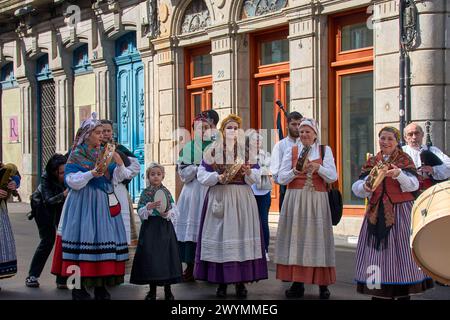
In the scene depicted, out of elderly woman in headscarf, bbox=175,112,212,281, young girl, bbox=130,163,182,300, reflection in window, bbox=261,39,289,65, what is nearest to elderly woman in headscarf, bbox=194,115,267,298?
young girl, bbox=130,163,182,300

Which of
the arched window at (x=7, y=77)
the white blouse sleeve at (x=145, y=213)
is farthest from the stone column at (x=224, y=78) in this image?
the arched window at (x=7, y=77)

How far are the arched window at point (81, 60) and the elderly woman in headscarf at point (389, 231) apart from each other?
13482mm

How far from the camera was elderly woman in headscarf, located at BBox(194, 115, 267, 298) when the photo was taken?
7875 mm

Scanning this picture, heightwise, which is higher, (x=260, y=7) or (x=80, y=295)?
(x=260, y=7)

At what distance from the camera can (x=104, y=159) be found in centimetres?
753

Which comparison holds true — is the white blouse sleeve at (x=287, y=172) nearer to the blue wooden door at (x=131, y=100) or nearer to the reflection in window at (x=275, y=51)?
the reflection in window at (x=275, y=51)

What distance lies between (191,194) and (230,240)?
1.36 meters

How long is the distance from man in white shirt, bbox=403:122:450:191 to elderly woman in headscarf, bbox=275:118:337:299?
4.33 ft

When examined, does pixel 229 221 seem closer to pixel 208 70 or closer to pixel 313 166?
pixel 313 166

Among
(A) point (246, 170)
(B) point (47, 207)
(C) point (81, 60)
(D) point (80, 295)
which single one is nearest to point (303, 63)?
(A) point (246, 170)

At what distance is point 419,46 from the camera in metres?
11.1

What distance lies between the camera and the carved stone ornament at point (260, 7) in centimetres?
1377

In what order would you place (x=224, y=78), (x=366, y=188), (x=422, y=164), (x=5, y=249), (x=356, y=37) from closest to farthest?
(x=366, y=188)
(x=5, y=249)
(x=422, y=164)
(x=356, y=37)
(x=224, y=78)
